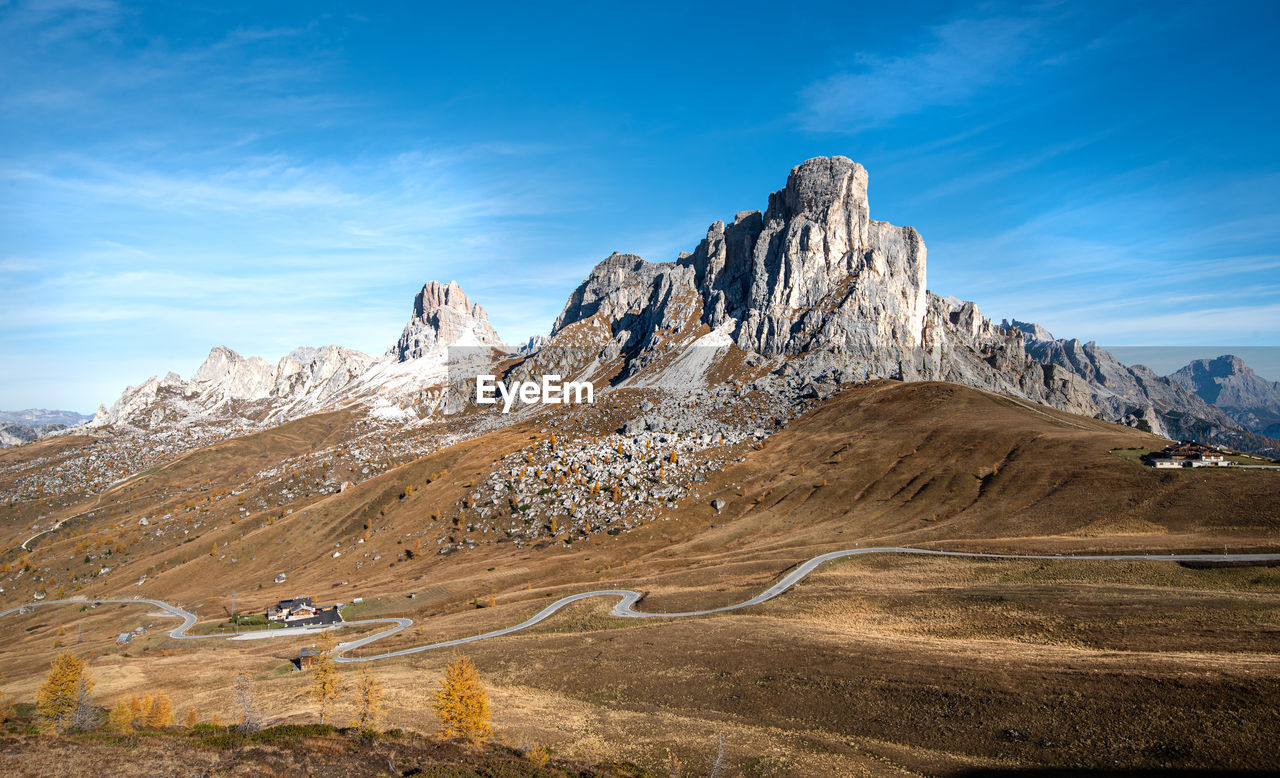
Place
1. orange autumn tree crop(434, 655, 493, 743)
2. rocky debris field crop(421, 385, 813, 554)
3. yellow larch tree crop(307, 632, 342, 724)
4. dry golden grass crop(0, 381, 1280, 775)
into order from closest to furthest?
dry golden grass crop(0, 381, 1280, 775) < orange autumn tree crop(434, 655, 493, 743) < yellow larch tree crop(307, 632, 342, 724) < rocky debris field crop(421, 385, 813, 554)

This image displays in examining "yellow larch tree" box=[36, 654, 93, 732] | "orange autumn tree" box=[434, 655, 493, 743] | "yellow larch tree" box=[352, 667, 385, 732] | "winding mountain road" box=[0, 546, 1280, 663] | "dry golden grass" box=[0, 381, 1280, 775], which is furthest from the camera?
"winding mountain road" box=[0, 546, 1280, 663]

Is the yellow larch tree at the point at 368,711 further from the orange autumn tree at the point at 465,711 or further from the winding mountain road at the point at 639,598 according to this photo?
the winding mountain road at the point at 639,598

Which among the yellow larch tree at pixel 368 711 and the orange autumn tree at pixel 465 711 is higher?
the orange autumn tree at pixel 465 711

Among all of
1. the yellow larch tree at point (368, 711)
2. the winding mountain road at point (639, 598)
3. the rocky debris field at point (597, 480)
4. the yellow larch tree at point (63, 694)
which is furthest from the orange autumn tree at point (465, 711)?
the rocky debris field at point (597, 480)

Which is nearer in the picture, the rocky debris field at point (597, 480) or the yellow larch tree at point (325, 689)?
the yellow larch tree at point (325, 689)

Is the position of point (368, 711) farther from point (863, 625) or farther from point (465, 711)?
point (863, 625)

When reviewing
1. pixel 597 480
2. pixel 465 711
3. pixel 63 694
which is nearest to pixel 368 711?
pixel 465 711

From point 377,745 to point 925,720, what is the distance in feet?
118

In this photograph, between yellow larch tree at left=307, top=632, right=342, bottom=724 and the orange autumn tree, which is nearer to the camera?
the orange autumn tree

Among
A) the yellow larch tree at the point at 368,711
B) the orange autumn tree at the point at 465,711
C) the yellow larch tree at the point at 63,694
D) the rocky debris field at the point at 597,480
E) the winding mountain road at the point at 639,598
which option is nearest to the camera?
the orange autumn tree at the point at 465,711

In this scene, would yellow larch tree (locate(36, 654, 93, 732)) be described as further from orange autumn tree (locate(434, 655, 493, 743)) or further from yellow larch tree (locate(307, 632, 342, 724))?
orange autumn tree (locate(434, 655, 493, 743))

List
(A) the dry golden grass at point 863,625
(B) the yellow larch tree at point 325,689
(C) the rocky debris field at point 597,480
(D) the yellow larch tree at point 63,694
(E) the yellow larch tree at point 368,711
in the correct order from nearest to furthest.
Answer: (A) the dry golden grass at point 863,625, (E) the yellow larch tree at point 368,711, (B) the yellow larch tree at point 325,689, (D) the yellow larch tree at point 63,694, (C) the rocky debris field at point 597,480

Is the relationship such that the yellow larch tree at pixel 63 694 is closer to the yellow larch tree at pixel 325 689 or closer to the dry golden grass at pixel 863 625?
the dry golden grass at pixel 863 625

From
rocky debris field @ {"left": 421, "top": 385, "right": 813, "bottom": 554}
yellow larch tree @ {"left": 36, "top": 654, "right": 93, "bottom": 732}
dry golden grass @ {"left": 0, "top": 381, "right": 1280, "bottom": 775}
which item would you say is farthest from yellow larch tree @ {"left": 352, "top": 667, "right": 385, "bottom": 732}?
rocky debris field @ {"left": 421, "top": 385, "right": 813, "bottom": 554}
